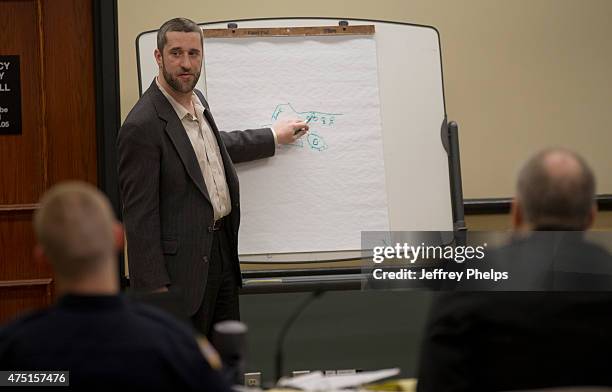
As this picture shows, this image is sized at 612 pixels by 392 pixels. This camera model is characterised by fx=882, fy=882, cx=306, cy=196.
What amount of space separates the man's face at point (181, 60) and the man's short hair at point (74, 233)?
178 centimetres

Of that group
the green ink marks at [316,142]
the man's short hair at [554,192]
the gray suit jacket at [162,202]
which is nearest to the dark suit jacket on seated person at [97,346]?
the man's short hair at [554,192]

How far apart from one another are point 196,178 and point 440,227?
3.68 feet

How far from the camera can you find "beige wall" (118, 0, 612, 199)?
4.19 meters

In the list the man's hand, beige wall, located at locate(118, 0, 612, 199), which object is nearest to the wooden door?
the man's hand

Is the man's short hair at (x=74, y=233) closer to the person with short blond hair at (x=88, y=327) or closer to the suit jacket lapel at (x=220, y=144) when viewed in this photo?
the person with short blond hair at (x=88, y=327)

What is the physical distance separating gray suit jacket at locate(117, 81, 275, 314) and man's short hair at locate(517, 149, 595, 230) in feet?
5.12

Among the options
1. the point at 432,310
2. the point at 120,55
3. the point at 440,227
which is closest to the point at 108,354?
the point at 432,310


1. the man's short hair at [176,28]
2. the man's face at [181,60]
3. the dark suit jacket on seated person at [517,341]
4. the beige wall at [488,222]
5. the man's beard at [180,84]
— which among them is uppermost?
the man's short hair at [176,28]

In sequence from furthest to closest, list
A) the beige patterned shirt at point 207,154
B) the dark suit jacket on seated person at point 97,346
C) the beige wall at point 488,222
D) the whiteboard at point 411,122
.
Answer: the beige wall at point 488,222, the whiteboard at point 411,122, the beige patterned shirt at point 207,154, the dark suit jacket on seated person at point 97,346

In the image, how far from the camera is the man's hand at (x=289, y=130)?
3561mm

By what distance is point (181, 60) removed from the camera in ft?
10.6

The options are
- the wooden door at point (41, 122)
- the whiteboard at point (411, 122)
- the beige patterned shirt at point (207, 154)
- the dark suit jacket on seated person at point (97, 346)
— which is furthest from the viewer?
the wooden door at point (41, 122)

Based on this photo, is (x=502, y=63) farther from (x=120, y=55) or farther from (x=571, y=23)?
(x=120, y=55)

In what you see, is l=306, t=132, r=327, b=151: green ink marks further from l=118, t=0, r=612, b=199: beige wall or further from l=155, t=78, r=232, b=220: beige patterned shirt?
l=118, t=0, r=612, b=199: beige wall
